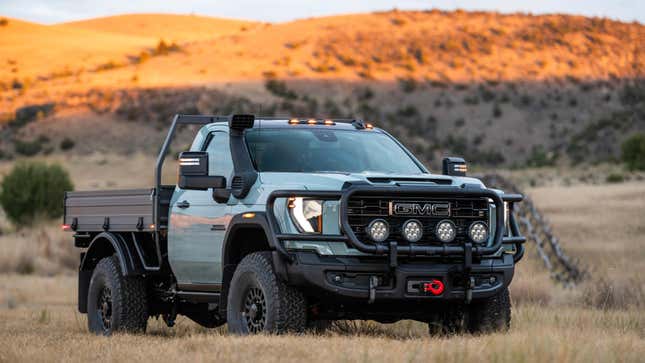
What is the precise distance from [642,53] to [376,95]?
63.9ft

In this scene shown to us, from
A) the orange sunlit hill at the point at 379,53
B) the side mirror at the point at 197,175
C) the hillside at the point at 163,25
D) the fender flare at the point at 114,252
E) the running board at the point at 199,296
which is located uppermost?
the hillside at the point at 163,25

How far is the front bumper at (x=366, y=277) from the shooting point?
9984 mm

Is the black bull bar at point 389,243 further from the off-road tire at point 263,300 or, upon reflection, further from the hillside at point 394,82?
the hillside at point 394,82

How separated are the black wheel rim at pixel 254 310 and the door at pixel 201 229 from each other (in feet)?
2.29

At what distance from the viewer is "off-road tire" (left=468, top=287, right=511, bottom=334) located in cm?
1106

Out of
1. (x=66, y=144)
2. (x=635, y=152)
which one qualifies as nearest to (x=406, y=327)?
(x=635, y=152)

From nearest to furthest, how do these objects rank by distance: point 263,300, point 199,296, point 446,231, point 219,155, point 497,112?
1. point 446,231
2. point 263,300
3. point 219,155
4. point 199,296
5. point 497,112

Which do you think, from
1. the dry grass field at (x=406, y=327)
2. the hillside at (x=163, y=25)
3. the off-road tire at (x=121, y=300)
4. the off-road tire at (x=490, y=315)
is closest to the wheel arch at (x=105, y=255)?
the off-road tire at (x=121, y=300)

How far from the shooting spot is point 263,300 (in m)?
10.5

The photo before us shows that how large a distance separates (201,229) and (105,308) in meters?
2.37

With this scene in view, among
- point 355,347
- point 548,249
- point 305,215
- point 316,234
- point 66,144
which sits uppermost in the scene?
point 66,144

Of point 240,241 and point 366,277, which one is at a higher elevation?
point 240,241

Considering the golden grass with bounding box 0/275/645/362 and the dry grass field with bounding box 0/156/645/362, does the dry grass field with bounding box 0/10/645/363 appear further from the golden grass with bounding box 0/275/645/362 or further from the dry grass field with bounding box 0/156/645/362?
the golden grass with bounding box 0/275/645/362

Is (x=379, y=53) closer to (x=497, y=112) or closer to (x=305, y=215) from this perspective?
(x=497, y=112)
